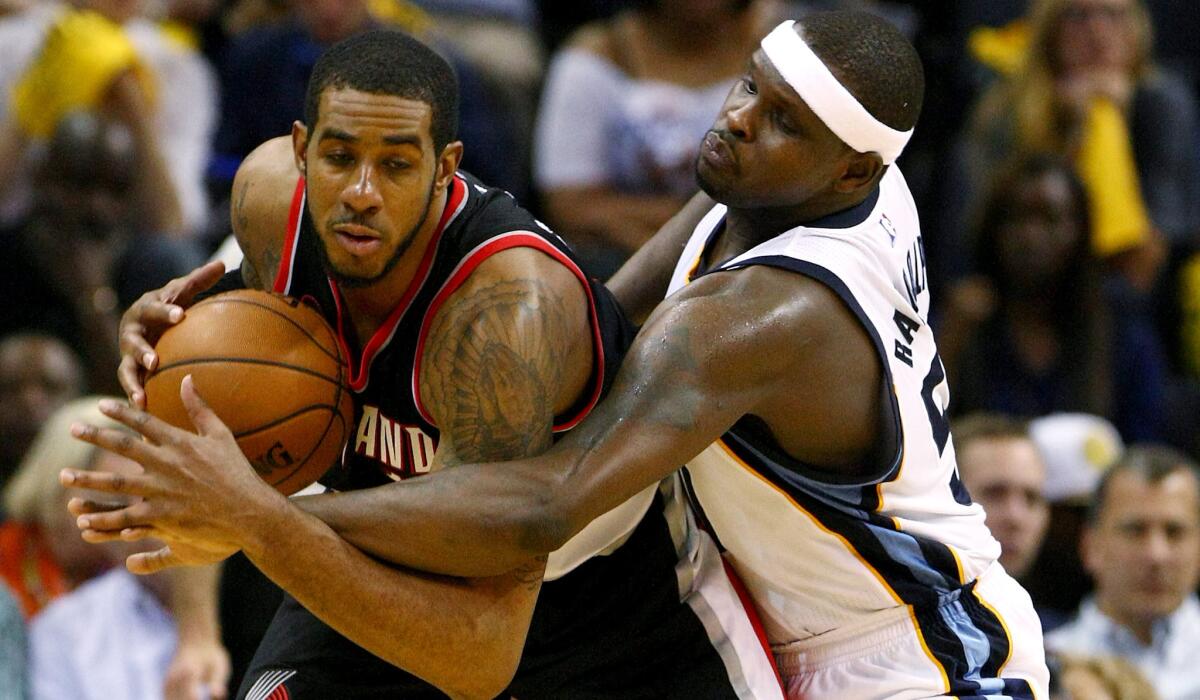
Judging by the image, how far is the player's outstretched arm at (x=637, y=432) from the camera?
3396 mm

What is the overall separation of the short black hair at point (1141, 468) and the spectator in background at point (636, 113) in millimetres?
1953

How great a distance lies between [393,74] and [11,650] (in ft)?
7.18

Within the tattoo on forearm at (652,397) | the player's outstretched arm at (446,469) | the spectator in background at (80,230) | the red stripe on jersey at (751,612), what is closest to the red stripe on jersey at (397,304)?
the player's outstretched arm at (446,469)

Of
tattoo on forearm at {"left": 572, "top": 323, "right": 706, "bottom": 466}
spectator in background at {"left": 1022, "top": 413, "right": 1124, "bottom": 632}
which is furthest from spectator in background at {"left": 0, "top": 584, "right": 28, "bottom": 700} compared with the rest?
spectator in background at {"left": 1022, "top": 413, "right": 1124, "bottom": 632}

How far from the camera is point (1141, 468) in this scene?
6.30 m

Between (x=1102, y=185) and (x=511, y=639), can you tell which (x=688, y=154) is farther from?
(x=511, y=639)

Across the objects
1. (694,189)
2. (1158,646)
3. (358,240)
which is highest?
(358,240)

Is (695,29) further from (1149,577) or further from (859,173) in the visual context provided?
(859,173)

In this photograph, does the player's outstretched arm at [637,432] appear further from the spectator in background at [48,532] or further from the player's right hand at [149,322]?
the spectator in background at [48,532]

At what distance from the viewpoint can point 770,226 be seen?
3.90m

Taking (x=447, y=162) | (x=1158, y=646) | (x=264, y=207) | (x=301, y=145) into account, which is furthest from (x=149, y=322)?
(x=1158, y=646)

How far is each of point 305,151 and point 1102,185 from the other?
4800 millimetres

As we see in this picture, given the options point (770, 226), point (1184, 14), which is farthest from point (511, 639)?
point (1184, 14)

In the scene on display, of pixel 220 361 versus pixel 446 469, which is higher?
pixel 220 361
